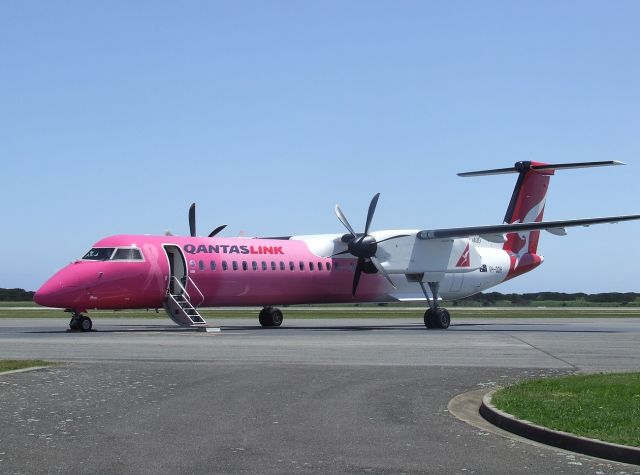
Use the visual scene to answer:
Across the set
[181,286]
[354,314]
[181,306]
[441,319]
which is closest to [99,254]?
[181,286]

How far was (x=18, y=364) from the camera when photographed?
1964 centimetres

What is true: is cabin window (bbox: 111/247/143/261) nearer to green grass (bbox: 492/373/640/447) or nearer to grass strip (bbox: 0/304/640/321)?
green grass (bbox: 492/373/640/447)

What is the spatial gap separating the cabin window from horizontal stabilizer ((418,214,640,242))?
43.6 ft

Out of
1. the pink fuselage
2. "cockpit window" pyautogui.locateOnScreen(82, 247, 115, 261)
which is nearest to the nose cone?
the pink fuselage

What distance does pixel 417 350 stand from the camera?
83.1 feet

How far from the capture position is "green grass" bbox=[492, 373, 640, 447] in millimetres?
10738

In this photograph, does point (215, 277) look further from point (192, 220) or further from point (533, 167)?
point (533, 167)

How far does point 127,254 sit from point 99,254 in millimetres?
1060

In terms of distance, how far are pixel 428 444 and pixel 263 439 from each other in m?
1.93

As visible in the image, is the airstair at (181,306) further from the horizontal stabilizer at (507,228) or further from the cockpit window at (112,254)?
the horizontal stabilizer at (507,228)

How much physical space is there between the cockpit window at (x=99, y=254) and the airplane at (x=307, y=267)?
39 millimetres

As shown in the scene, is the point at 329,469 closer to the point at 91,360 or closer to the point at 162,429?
the point at 162,429

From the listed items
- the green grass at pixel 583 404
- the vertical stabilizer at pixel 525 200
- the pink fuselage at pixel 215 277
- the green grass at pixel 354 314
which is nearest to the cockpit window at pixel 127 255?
the pink fuselage at pixel 215 277

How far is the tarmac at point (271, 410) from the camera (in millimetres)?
9461
